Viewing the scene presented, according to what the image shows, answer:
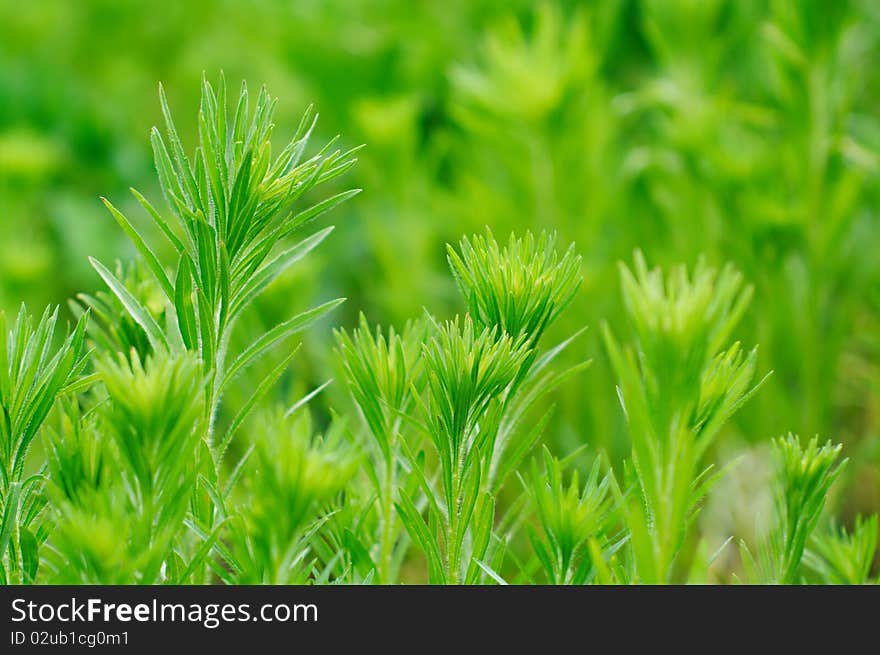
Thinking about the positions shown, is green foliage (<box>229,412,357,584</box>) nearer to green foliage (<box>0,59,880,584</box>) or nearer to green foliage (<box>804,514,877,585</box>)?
green foliage (<box>0,59,880,584</box>)

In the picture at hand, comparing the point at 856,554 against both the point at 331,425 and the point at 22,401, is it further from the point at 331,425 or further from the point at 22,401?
the point at 22,401

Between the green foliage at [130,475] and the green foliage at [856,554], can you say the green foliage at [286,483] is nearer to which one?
the green foliage at [130,475]

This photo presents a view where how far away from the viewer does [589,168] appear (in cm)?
99

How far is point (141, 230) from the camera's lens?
1.18 metres

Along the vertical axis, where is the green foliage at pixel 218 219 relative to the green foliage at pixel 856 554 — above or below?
above

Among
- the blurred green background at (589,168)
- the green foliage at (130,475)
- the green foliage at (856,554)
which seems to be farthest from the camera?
the blurred green background at (589,168)

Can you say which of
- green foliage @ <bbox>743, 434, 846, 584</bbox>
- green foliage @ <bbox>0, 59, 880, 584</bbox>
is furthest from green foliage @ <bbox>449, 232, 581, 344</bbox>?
green foliage @ <bbox>743, 434, 846, 584</bbox>

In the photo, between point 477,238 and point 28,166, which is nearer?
point 477,238

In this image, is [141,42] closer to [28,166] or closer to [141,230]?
[141,230]

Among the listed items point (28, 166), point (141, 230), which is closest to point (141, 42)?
point (141, 230)

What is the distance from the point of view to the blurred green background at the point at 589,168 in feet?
2.77

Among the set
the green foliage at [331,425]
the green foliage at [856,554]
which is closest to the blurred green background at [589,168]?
the green foliage at [331,425]
